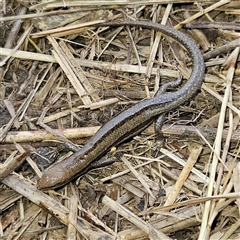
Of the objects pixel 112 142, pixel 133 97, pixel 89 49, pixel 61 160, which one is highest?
pixel 89 49

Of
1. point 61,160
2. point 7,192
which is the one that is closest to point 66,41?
point 61,160

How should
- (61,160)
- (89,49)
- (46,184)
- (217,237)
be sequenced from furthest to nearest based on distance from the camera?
(89,49) → (61,160) → (46,184) → (217,237)

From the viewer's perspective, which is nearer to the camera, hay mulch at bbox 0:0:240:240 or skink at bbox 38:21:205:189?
hay mulch at bbox 0:0:240:240

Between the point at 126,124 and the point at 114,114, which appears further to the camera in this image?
the point at 114,114

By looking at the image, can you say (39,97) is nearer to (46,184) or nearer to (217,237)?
(46,184)
